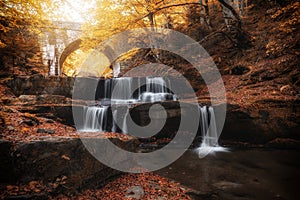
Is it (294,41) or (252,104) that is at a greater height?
(294,41)

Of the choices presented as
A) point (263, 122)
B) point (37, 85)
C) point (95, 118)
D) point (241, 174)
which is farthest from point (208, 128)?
point (37, 85)

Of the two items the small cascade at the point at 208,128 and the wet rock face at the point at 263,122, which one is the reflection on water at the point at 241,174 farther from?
the small cascade at the point at 208,128

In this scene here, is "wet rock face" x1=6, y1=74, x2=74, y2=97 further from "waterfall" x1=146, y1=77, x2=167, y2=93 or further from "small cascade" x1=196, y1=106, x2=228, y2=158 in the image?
"small cascade" x1=196, y1=106, x2=228, y2=158

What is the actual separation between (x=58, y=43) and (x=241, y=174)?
1877cm

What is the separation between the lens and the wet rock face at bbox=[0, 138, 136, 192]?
303 centimetres

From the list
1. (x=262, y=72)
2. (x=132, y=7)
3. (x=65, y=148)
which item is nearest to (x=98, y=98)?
(x=132, y=7)

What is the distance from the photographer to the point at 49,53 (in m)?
16.4

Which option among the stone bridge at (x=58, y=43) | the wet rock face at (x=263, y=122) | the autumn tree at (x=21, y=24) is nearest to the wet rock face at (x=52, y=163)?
the autumn tree at (x=21, y=24)

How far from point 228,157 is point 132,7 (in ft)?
31.3

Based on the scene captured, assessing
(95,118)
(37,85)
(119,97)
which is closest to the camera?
(95,118)

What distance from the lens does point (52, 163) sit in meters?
3.29

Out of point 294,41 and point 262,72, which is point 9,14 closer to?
point 262,72

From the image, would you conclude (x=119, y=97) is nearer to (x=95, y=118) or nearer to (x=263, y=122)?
(x=95, y=118)

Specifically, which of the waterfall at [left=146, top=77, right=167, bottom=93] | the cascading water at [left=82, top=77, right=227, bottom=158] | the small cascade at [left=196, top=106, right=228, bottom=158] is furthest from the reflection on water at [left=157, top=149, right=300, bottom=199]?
the waterfall at [left=146, top=77, right=167, bottom=93]
